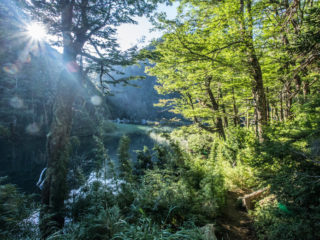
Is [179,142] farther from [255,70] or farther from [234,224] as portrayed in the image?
A: [255,70]

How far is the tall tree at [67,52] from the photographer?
14.0 ft

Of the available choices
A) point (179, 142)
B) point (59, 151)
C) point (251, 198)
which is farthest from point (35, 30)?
point (251, 198)

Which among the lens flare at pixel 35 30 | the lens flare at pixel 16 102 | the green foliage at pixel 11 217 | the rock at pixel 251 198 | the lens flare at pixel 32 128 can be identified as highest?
the lens flare at pixel 16 102

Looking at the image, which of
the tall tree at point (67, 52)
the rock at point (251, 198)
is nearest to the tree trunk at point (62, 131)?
the tall tree at point (67, 52)

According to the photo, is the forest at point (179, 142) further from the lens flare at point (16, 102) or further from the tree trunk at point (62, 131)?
the lens flare at point (16, 102)

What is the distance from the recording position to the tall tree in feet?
14.0

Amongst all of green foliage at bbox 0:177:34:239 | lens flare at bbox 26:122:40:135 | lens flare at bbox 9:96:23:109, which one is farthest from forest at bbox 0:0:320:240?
lens flare at bbox 9:96:23:109

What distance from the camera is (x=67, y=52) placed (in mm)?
4770

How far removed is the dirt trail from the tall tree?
13.4 ft

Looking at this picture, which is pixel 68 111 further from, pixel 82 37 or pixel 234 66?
pixel 234 66

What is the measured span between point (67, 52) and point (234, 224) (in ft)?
21.3

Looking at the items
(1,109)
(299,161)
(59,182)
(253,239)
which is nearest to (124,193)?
(59,182)

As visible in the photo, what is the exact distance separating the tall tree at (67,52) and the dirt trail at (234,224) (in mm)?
4090

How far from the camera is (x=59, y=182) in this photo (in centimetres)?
428
